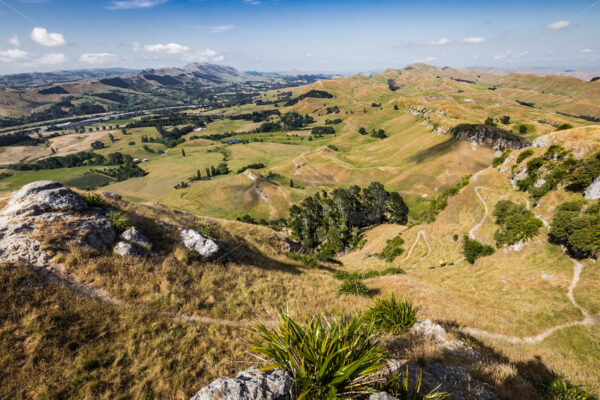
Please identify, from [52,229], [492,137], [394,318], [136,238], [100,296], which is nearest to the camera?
[394,318]

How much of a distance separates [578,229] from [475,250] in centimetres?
1329

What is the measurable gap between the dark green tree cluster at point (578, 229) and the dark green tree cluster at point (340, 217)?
49.6 metres

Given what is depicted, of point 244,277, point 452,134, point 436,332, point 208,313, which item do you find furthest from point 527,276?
point 452,134

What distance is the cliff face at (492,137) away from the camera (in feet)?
367

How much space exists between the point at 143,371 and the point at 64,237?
10453 millimetres

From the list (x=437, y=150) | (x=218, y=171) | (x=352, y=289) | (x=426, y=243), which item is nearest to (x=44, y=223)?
(x=352, y=289)

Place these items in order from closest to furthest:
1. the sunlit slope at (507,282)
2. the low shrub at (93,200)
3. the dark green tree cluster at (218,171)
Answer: the sunlit slope at (507,282) < the low shrub at (93,200) < the dark green tree cluster at (218,171)

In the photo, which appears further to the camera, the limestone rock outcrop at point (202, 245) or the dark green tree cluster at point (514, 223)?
the dark green tree cluster at point (514, 223)

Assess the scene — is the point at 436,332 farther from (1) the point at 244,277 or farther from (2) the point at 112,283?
(2) the point at 112,283

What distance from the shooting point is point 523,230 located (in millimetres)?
36594

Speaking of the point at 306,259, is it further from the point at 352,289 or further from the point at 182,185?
the point at 182,185

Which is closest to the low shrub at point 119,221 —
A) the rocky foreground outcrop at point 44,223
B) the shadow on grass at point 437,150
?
the rocky foreground outcrop at point 44,223

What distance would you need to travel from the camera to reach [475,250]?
4181cm

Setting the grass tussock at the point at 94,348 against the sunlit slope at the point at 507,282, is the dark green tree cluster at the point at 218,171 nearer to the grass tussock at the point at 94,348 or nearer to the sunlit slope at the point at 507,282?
the sunlit slope at the point at 507,282
